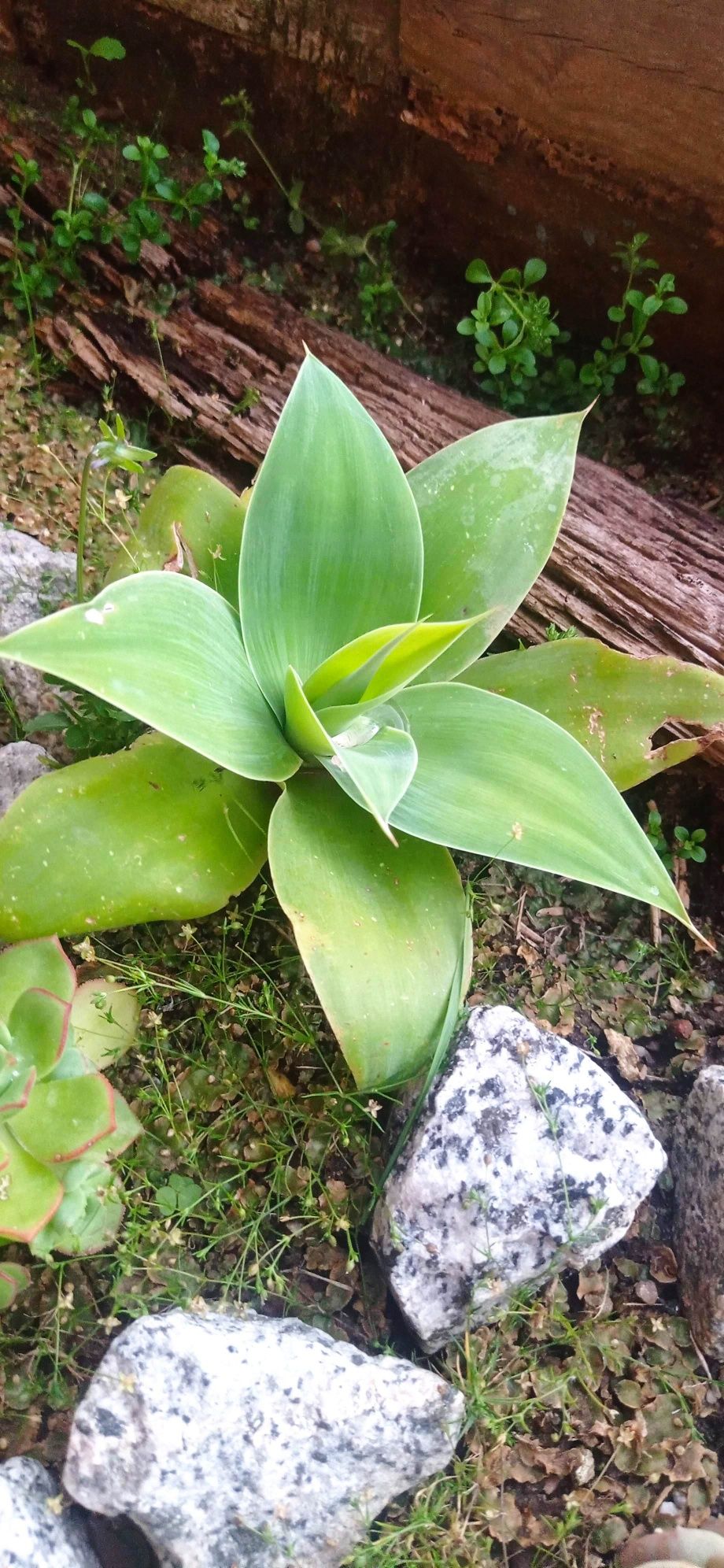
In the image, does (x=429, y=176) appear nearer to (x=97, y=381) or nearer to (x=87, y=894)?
(x=97, y=381)

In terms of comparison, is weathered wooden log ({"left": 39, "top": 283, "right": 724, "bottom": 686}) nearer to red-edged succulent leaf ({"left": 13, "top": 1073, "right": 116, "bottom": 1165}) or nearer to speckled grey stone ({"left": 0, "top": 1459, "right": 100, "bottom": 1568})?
red-edged succulent leaf ({"left": 13, "top": 1073, "right": 116, "bottom": 1165})

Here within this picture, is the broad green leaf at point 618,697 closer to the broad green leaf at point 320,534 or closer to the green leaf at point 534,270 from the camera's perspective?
the broad green leaf at point 320,534

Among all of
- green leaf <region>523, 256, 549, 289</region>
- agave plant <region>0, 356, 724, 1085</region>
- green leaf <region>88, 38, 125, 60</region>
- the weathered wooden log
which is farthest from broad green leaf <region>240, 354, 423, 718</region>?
green leaf <region>88, 38, 125, 60</region>

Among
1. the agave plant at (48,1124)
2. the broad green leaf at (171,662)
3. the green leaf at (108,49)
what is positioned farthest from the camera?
the green leaf at (108,49)

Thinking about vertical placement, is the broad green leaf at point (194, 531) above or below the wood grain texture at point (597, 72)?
below

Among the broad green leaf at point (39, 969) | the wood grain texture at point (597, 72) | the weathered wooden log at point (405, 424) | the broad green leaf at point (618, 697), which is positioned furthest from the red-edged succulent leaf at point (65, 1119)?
the wood grain texture at point (597, 72)
